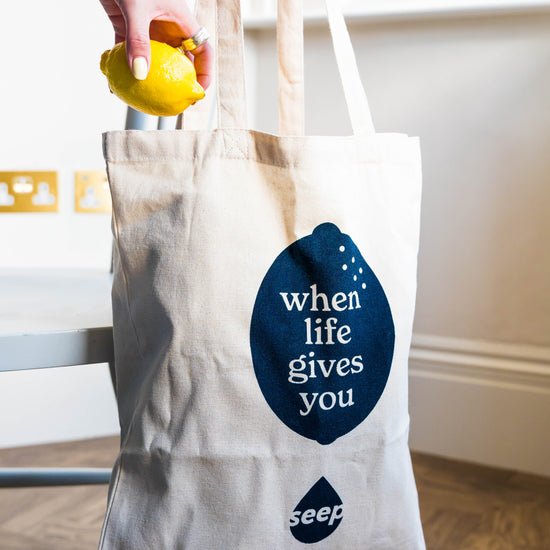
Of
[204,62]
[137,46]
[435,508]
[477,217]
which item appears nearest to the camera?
[137,46]

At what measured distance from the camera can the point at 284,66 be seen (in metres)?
0.71

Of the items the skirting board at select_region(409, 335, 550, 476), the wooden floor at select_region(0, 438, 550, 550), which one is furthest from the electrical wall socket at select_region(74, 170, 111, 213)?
the skirting board at select_region(409, 335, 550, 476)

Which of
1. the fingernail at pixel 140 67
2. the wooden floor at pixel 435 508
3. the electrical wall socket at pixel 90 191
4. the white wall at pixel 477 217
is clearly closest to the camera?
the fingernail at pixel 140 67

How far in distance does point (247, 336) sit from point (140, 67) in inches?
8.9

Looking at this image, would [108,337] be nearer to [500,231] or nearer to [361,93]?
[361,93]

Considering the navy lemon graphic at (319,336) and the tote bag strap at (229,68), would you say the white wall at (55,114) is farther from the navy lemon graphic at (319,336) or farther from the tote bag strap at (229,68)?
the navy lemon graphic at (319,336)

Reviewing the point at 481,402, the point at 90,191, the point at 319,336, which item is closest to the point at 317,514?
the point at 319,336

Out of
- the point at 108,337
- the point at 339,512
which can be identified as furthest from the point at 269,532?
the point at 108,337

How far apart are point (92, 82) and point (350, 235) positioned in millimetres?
1032

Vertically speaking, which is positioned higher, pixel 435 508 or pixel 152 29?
pixel 152 29

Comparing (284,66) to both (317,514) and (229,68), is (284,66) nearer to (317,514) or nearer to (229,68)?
(229,68)

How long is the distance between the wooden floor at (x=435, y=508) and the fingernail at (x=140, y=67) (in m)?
0.83

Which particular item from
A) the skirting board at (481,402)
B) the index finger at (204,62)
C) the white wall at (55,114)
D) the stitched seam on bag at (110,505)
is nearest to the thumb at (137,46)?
the index finger at (204,62)

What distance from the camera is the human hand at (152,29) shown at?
495mm
